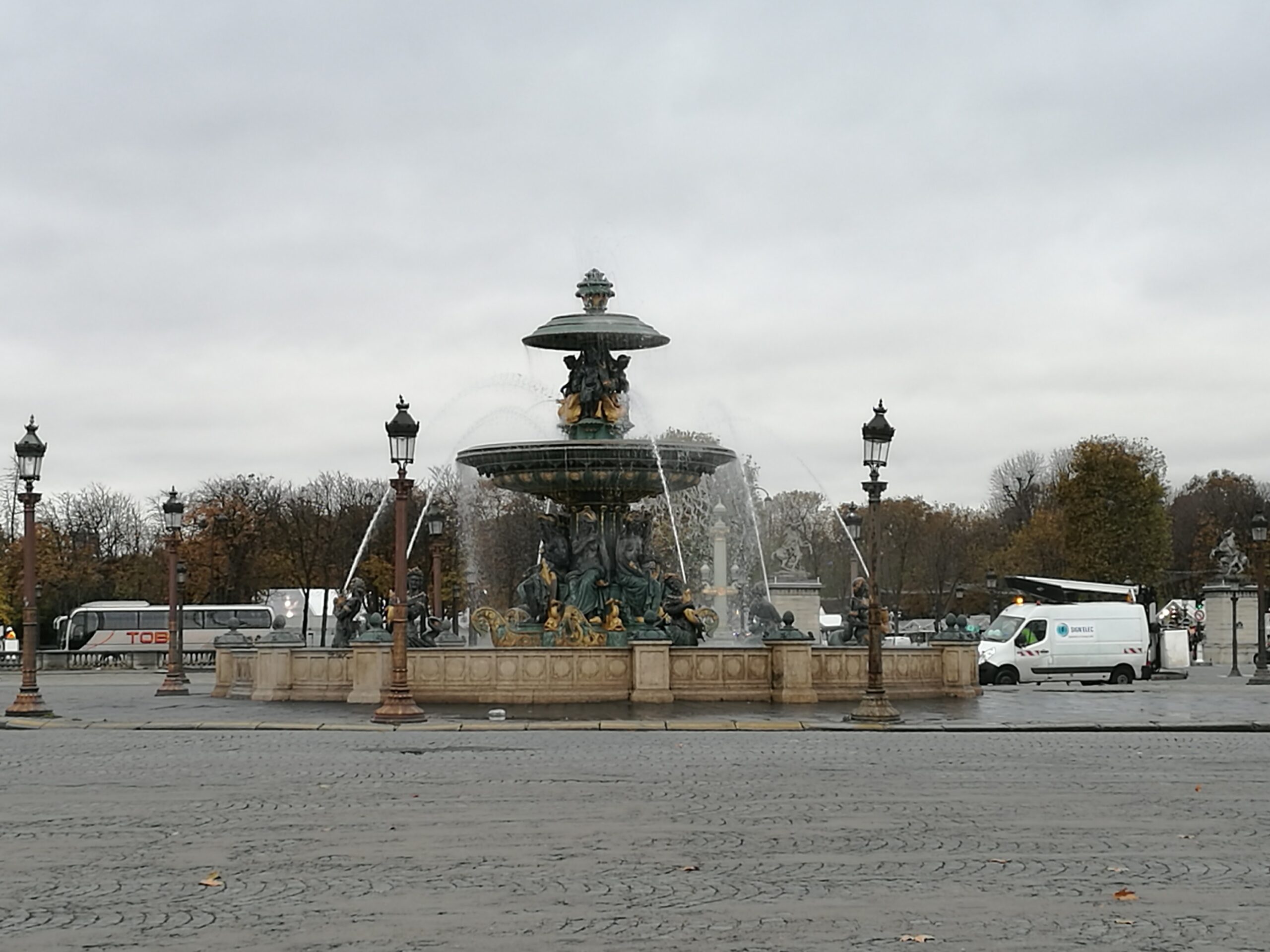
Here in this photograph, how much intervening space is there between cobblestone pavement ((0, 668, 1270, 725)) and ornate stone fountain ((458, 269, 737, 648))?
10.4 feet

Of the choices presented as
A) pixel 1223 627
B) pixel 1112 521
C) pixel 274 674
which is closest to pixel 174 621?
pixel 274 674

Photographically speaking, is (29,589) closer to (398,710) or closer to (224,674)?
(224,674)

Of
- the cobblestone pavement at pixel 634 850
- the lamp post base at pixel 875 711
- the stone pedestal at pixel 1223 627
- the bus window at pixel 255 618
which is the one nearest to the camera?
the cobblestone pavement at pixel 634 850

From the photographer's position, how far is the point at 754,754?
19.4 m

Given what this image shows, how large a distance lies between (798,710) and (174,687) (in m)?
13.8

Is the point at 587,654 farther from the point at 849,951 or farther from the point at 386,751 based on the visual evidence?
the point at 849,951

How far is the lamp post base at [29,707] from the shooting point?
27938 mm

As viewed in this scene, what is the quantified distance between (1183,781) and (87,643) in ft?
202

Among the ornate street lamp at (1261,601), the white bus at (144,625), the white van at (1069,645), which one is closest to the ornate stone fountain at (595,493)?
the white van at (1069,645)

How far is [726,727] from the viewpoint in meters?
23.5

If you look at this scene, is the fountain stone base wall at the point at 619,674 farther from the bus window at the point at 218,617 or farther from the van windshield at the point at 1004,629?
the bus window at the point at 218,617

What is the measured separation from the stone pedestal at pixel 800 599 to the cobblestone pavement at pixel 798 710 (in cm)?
2918

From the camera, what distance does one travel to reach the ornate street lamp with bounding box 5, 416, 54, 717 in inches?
1112

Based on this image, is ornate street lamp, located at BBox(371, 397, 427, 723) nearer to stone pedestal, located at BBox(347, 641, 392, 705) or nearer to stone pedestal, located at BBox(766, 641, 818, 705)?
stone pedestal, located at BBox(347, 641, 392, 705)
